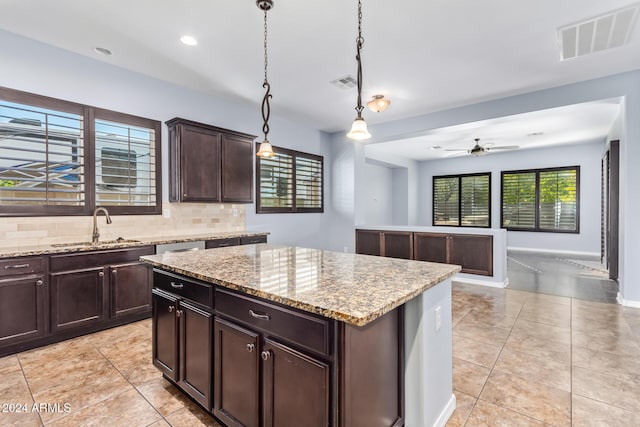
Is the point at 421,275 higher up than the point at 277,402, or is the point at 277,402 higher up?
the point at 421,275

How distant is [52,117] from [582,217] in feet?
34.3

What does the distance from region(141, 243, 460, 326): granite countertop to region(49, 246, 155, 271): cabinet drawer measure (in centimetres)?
121

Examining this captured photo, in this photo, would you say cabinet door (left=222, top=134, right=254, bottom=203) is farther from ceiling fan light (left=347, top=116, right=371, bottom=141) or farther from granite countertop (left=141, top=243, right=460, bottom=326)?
ceiling fan light (left=347, top=116, right=371, bottom=141)

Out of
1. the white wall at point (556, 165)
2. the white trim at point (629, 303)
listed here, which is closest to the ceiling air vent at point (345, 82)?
the white trim at point (629, 303)

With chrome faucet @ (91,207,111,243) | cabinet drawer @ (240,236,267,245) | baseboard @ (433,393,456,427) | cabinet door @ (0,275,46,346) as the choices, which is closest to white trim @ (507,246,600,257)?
cabinet drawer @ (240,236,267,245)

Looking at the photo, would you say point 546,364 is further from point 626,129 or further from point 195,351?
point 626,129

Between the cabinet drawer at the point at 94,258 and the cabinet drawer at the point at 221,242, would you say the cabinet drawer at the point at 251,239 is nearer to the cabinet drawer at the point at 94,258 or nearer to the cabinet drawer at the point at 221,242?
the cabinet drawer at the point at 221,242

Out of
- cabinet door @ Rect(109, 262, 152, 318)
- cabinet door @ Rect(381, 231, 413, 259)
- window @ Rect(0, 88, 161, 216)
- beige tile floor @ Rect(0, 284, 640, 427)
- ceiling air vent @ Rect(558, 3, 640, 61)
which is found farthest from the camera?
cabinet door @ Rect(381, 231, 413, 259)

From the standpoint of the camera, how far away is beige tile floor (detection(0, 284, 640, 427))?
73.7 inches

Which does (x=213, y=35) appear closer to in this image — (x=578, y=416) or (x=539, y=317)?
(x=578, y=416)

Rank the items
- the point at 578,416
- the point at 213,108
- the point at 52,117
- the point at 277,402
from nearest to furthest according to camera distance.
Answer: the point at 277,402, the point at 578,416, the point at 52,117, the point at 213,108

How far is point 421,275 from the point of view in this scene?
1671mm

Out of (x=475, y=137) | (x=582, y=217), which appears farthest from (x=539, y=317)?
(x=582, y=217)

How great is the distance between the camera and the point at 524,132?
→ 21.2 feet
